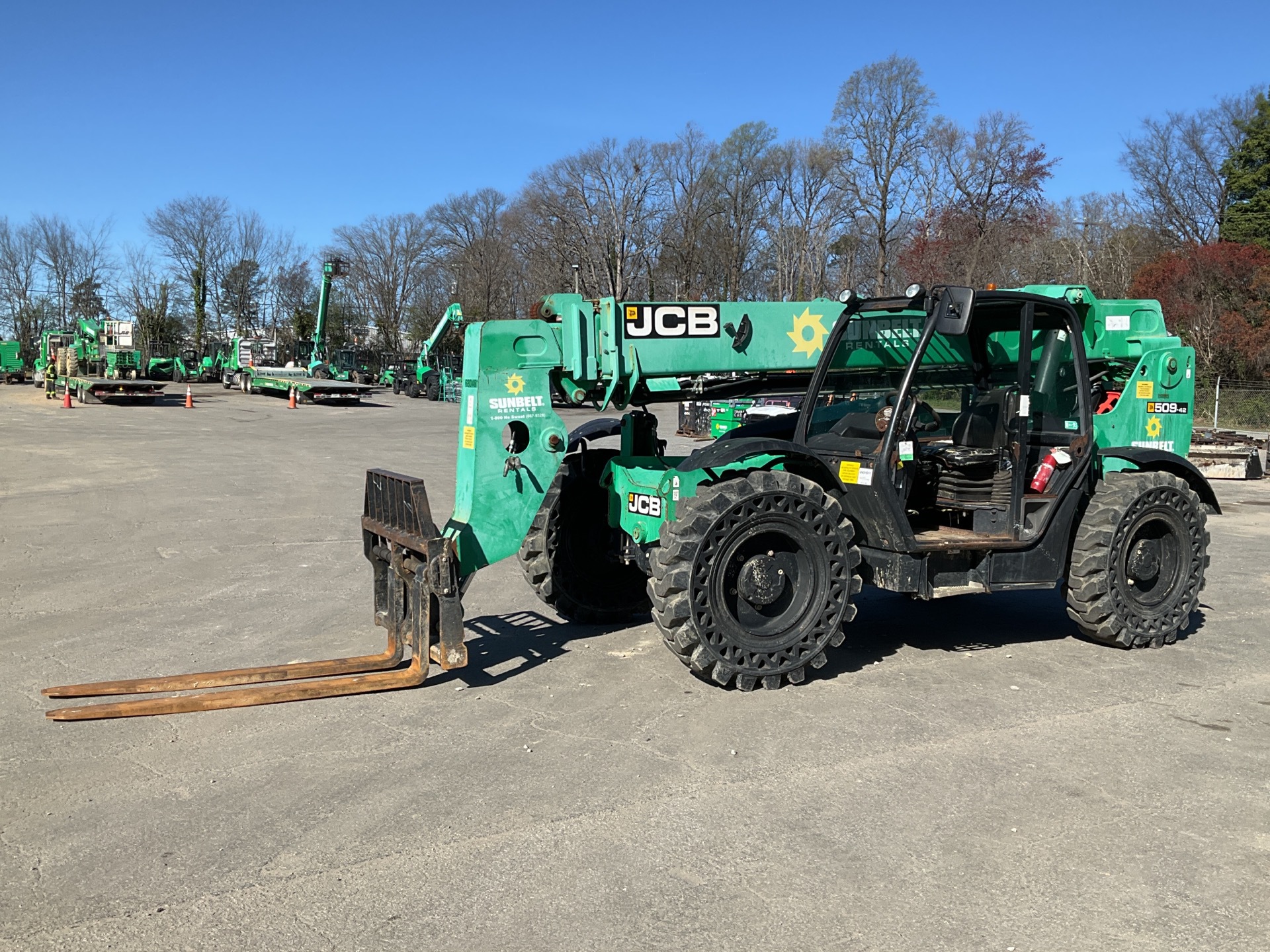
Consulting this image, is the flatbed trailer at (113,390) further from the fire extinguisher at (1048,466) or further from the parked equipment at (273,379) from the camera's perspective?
the fire extinguisher at (1048,466)

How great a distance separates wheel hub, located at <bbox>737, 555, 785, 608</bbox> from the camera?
6.18 meters

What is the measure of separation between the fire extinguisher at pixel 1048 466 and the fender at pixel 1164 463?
22.8 inches

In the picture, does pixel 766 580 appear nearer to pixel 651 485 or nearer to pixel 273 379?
pixel 651 485

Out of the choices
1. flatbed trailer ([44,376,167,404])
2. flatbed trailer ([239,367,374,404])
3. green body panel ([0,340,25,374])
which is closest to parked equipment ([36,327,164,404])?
flatbed trailer ([44,376,167,404])

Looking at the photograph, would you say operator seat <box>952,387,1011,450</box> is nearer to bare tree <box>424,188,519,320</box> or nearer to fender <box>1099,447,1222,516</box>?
fender <box>1099,447,1222,516</box>

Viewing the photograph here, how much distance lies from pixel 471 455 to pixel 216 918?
3078mm

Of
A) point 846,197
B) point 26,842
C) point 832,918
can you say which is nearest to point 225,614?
point 26,842

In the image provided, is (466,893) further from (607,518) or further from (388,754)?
(607,518)

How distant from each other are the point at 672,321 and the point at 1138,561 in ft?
12.4

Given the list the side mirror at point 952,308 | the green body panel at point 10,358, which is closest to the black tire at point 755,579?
the side mirror at point 952,308

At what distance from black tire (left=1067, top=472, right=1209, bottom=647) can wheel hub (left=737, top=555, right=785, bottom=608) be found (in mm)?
2315

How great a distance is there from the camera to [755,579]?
6199 mm

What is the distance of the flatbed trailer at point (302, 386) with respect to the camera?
40.5m

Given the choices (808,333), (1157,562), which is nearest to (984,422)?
(808,333)
